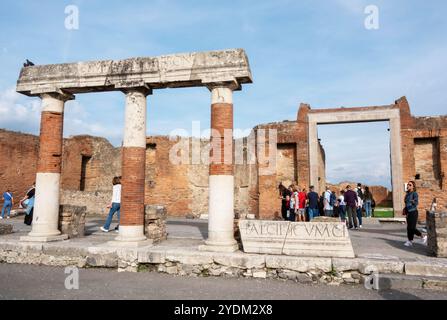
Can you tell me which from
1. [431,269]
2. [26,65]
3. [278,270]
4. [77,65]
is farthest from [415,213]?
[26,65]

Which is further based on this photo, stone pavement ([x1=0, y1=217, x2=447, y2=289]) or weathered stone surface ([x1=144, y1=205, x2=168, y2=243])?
weathered stone surface ([x1=144, y1=205, x2=168, y2=243])

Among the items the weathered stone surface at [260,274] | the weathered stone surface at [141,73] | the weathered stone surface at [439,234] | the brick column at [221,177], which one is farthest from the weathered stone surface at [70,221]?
the weathered stone surface at [439,234]

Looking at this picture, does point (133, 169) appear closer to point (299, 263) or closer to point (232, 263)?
point (232, 263)

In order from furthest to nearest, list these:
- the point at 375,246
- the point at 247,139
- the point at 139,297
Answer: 1. the point at 247,139
2. the point at 375,246
3. the point at 139,297

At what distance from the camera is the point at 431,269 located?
18.1 ft

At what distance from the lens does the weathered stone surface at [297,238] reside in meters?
6.12

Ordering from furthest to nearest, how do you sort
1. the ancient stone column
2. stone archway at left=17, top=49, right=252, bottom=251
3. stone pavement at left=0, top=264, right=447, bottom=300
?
the ancient stone column → stone archway at left=17, top=49, right=252, bottom=251 → stone pavement at left=0, top=264, right=447, bottom=300

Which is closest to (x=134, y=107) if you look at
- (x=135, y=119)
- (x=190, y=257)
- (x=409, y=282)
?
(x=135, y=119)

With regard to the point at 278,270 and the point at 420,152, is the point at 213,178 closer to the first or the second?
the point at 278,270

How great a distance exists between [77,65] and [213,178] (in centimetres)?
427

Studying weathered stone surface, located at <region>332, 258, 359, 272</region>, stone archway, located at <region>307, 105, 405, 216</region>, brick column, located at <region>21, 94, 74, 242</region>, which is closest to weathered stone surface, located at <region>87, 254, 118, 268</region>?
brick column, located at <region>21, 94, 74, 242</region>

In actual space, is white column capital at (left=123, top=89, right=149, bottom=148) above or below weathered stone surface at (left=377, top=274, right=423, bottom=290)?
above

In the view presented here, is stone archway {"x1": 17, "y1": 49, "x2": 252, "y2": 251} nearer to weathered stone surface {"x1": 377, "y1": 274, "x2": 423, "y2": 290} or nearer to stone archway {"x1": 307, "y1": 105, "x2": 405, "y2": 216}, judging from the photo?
weathered stone surface {"x1": 377, "y1": 274, "x2": 423, "y2": 290}

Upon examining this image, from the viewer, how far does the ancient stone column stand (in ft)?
24.4
